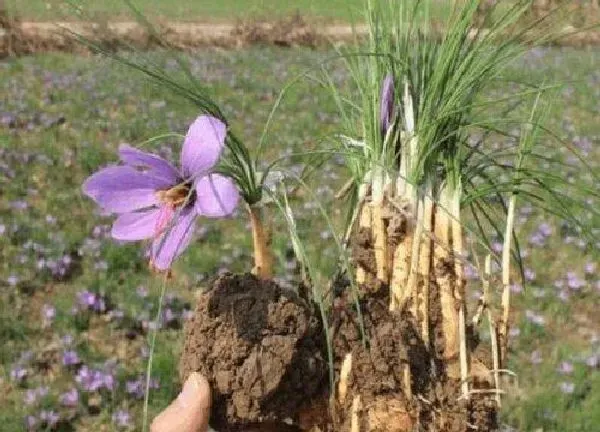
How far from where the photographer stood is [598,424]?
3.39m

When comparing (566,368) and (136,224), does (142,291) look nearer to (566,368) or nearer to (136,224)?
(566,368)

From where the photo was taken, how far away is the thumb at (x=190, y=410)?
1.20 meters

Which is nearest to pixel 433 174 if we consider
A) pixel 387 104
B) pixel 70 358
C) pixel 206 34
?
pixel 387 104

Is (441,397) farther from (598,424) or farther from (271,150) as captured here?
(271,150)

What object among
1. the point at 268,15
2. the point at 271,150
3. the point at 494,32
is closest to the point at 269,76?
the point at 271,150

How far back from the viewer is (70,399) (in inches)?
136

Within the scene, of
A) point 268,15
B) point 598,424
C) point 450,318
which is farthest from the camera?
point 268,15

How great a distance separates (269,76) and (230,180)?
941 cm

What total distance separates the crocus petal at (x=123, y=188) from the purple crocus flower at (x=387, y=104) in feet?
1.06

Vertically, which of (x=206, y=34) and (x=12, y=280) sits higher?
(x=206, y=34)

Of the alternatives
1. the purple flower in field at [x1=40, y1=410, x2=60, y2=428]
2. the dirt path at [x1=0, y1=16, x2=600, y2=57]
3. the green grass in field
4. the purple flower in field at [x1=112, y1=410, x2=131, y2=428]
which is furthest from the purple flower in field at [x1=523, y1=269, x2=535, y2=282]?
the green grass in field

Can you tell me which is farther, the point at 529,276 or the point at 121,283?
the point at 529,276

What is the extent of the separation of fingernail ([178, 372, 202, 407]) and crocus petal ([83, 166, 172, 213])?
258 mm

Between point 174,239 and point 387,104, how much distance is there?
368 millimetres
